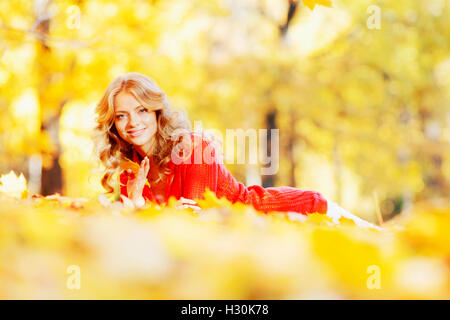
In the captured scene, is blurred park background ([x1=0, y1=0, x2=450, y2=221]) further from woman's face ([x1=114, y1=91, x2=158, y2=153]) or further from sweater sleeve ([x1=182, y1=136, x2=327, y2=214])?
sweater sleeve ([x1=182, y1=136, x2=327, y2=214])

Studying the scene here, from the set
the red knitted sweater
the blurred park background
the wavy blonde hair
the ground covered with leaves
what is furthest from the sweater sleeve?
the blurred park background

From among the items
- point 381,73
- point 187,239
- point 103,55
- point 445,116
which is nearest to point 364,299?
point 187,239

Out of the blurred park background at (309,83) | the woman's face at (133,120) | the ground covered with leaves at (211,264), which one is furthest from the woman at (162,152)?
the blurred park background at (309,83)

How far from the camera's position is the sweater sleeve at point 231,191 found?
7.67ft

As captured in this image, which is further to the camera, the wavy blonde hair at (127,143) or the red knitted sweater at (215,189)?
the wavy blonde hair at (127,143)

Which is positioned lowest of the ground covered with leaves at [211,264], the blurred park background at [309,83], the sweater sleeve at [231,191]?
the ground covered with leaves at [211,264]

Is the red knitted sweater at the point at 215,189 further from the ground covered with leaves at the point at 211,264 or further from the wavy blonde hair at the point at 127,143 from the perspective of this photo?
the ground covered with leaves at the point at 211,264

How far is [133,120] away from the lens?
7.86 ft

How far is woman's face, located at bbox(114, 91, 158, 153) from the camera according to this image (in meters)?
2.39

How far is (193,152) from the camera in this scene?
2.44m

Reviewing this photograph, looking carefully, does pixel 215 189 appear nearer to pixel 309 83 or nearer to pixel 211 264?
pixel 211 264

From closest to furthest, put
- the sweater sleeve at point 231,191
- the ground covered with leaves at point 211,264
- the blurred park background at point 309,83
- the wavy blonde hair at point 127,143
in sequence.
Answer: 1. the ground covered with leaves at point 211,264
2. the sweater sleeve at point 231,191
3. the wavy blonde hair at point 127,143
4. the blurred park background at point 309,83
